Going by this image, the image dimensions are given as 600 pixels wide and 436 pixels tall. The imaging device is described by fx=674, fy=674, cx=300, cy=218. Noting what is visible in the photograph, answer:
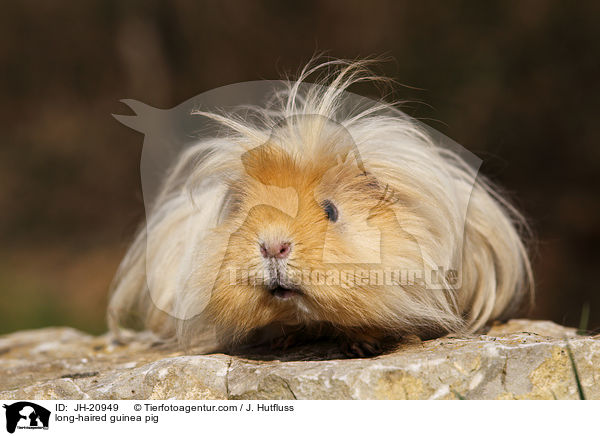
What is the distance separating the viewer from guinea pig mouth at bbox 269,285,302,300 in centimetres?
197

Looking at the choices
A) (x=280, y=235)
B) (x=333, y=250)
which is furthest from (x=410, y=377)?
(x=280, y=235)

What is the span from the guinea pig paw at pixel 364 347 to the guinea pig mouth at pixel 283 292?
319 millimetres

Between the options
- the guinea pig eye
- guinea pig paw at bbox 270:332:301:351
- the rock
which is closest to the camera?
the rock

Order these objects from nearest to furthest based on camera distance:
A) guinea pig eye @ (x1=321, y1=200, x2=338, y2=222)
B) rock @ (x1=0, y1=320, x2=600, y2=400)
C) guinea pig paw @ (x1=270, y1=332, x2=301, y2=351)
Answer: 1. rock @ (x1=0, y1=320, x2=600, y2=400)
2. guinea pig eye @ (x1=321, y1=200, x2=338, y2=222)
3. guinea pig paw @ (x1=270, y1=332, x2=301, y2=351)

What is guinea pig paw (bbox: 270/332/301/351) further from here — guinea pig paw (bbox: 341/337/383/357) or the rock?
guinea pig paw (bbox: 341/337/383/357)

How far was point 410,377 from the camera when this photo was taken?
1.81m

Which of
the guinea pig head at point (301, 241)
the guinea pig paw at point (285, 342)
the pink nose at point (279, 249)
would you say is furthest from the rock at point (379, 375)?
the pink nose at point (279, 249)

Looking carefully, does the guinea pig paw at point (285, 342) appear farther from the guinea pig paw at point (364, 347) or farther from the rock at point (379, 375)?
the guinea pig paw at point (364, 347)

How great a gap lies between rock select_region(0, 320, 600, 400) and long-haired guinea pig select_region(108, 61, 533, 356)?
0.45ft

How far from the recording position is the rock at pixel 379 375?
5.92ft
